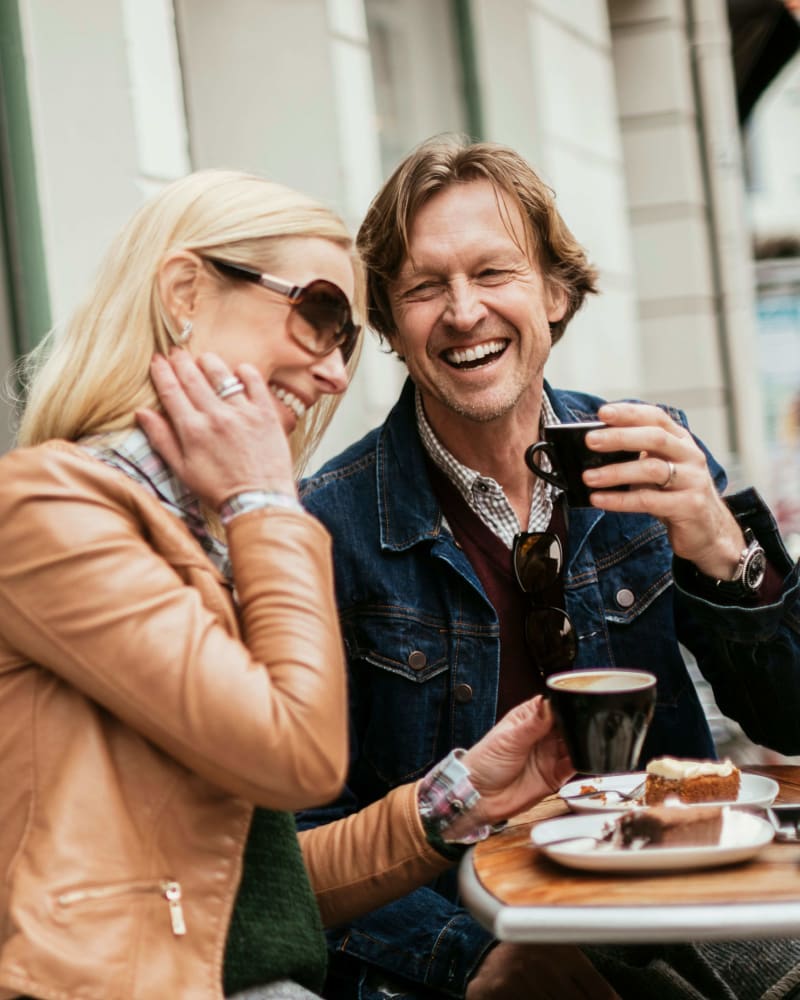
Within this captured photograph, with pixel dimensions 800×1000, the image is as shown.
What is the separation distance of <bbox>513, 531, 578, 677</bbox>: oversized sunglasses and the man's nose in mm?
438

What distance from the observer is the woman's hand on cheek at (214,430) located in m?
1.88

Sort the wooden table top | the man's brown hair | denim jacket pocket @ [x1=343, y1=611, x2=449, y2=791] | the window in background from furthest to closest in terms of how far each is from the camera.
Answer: the window in background < the man's brown hair < denim jacket pocket @ [x1=343, y1=611, x2=449, y2=791] < the wooden table top

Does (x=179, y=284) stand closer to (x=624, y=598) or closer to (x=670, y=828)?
(x=670, y=828)

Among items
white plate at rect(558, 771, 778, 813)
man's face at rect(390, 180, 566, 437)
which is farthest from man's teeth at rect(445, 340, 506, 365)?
white plate at rect(558, 771, 778, 813)

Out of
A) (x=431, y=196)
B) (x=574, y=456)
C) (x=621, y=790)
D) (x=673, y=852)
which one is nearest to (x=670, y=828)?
(x=673, y=852)

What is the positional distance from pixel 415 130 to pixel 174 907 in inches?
228

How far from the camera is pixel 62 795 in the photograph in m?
1.70

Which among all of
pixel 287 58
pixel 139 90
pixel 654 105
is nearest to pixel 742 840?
pixel 139 90

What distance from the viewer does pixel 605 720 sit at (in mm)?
1833

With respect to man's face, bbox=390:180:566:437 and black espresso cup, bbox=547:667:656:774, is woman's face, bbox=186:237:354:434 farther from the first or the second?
man's face, bbox=390:180:566:437

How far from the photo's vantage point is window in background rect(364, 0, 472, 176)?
672cm

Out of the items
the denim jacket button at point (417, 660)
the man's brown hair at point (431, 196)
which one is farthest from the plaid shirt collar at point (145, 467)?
the man's brown hair at point (431, 196)

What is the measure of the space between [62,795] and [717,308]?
9.83 metres

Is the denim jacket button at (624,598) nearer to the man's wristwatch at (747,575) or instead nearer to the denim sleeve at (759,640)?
the denim sleeve at (759,640)
